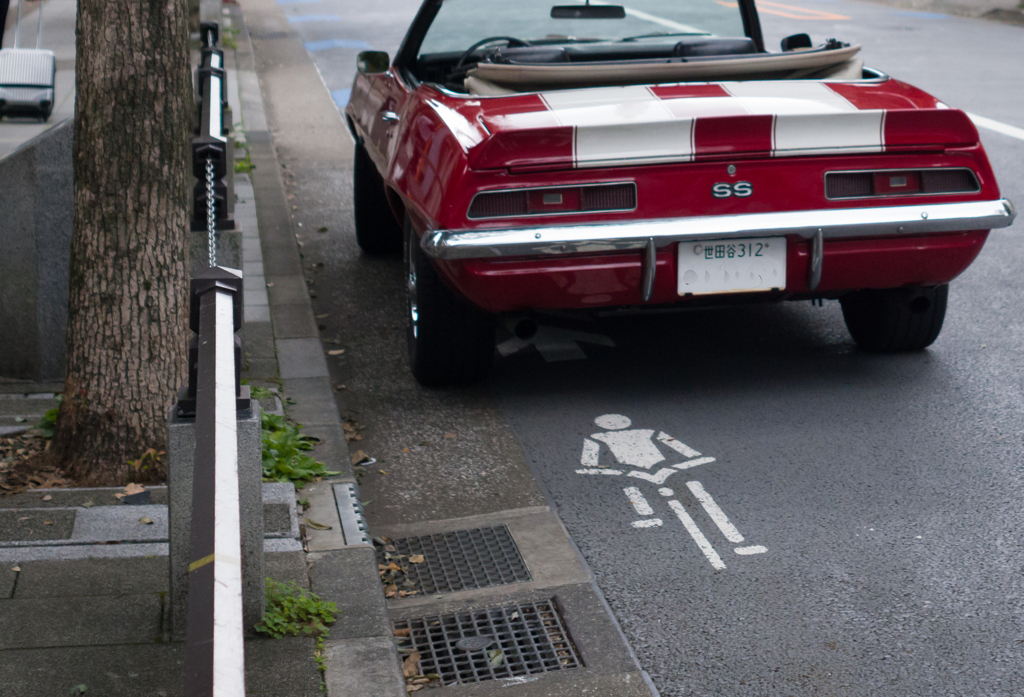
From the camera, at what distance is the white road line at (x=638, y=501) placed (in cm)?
403

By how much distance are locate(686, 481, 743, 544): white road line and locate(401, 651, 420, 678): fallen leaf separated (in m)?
1.15

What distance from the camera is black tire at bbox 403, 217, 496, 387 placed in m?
4.89

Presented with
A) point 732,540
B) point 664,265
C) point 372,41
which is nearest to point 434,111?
point 664,265

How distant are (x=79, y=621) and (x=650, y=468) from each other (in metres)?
2.11

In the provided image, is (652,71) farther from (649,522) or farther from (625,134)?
(649,522)

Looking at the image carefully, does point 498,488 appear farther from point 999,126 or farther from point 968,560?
point 999,126

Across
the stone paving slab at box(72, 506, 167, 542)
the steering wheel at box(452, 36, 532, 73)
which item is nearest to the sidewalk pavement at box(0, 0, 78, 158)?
the steering wheel at box(452, 36, 532, 73)

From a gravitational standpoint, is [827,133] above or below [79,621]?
above

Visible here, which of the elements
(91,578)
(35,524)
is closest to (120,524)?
(35,524)

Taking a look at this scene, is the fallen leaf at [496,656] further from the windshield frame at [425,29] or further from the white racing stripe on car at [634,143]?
the windshield frame at [425,29]

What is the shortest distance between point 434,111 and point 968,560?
2.63 meters

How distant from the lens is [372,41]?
58.5ft

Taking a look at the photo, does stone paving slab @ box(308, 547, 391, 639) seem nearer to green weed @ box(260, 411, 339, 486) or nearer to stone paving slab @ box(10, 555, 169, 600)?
stone paving slab @ box(10, 555, 169, 600)

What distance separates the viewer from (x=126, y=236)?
3.93m
